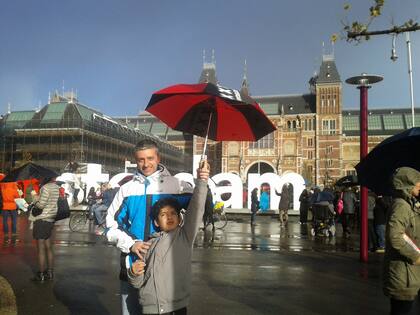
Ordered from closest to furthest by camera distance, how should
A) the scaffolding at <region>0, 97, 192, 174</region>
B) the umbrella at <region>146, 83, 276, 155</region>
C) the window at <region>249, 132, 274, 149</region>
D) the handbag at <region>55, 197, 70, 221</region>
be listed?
1. the umbrella at <region>146, 83, 276, 155</region>
2. the handbag at <region>55, 197, 70, 221</region>
3. the scaffolding at <region>0, 97, 192, 174</region>
4. the window at <region>249, 132, 274, 149</region>

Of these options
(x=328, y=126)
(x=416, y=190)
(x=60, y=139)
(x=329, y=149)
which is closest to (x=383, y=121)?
(x=328, y=126)

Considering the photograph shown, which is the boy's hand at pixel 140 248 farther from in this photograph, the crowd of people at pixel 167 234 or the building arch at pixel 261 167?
the building arch at pixel 261 167

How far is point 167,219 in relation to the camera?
2533 mm

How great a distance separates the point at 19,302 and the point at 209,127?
334 cm

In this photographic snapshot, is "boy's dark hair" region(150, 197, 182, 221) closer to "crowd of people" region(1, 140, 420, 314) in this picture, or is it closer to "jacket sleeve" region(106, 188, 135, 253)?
"crowd of people" region(1, 140, 420, 314)

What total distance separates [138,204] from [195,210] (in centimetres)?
37

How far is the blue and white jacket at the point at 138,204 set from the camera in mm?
2609

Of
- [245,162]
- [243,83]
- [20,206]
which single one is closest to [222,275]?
[20,206]

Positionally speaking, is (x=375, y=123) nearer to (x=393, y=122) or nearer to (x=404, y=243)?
(x=393, y=122)

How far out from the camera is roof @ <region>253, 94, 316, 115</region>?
232 feet

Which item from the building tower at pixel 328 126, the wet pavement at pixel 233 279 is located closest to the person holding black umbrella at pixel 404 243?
the wet pavement at pixel 233 279

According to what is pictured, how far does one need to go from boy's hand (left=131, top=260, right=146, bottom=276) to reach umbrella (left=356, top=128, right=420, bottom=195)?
96.0 inches

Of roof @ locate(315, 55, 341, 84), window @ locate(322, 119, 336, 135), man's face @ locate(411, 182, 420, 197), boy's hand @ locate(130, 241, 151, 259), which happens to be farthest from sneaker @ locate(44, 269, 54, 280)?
roof @ locate(315, 55, 341, 84)

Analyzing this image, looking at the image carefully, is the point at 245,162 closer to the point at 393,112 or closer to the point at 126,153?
the point at 126,153
